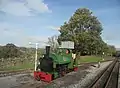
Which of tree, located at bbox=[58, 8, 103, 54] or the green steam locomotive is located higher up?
tree, located at bbox=[58, 8, 103, 54]

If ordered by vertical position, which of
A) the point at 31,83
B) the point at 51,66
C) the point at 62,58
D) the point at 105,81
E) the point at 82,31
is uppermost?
the point at 82,31

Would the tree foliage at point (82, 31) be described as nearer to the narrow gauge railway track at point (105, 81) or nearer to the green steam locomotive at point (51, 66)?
the narrow gauge railway track at point (105, 81)

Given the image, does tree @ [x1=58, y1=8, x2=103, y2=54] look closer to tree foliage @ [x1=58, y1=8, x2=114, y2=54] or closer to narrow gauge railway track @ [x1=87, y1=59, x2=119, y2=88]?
tree foliage @ [x1=58, y1=8, x2=114, y2=54]

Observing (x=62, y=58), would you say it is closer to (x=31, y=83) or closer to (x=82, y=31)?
(x=31, y=83)

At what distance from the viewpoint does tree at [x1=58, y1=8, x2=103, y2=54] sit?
7308cm

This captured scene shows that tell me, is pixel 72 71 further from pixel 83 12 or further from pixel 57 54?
pixel 83 12

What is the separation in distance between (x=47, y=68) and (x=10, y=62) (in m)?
12.8

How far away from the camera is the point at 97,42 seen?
7931cm

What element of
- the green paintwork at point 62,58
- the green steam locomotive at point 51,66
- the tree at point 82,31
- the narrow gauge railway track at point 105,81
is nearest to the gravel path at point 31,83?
the green steam locomotive at point 51,66

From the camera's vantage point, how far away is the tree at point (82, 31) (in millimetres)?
73081

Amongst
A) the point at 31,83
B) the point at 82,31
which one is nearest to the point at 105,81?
the point at 31,83

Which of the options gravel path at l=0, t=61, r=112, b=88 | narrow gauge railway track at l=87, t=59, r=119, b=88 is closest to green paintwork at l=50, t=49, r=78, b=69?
gravel path at l=0, t=61, r=112, b=88

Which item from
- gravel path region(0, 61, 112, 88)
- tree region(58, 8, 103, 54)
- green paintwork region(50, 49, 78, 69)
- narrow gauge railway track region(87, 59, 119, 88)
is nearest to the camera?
gravel path region(0, 61, 112, 88)

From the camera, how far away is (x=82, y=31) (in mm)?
77438
